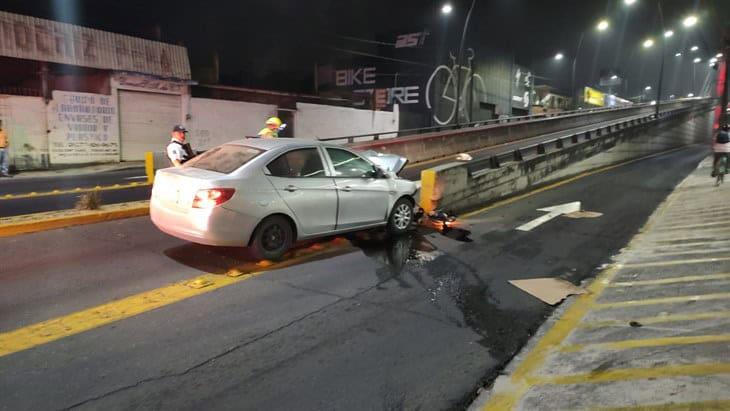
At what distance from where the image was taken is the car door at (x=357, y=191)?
691 cm

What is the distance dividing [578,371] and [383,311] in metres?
1.92

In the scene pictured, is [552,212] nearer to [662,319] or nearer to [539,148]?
[539,148]

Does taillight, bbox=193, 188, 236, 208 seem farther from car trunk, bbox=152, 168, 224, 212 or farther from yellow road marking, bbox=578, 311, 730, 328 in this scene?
yellow road marking, bbox=578, 311, 730, 328

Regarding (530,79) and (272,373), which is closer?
(272,373)

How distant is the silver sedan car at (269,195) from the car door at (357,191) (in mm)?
14

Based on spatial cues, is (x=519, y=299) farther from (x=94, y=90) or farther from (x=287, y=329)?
(x=94, y=90)

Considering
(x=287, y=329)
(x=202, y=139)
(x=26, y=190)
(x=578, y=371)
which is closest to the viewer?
(x=578, y=371)

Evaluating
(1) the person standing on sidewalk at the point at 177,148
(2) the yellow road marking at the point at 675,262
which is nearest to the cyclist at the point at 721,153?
(2) the yellow road marking at the point at 675,262

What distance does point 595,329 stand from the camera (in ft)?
14.6

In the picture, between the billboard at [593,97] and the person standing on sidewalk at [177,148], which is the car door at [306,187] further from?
the billboard at [593,97]

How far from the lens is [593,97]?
63406mm

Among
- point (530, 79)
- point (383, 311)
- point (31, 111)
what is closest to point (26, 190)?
point (31, 111)

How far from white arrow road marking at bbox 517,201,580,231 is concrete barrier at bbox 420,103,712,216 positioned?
1.50m

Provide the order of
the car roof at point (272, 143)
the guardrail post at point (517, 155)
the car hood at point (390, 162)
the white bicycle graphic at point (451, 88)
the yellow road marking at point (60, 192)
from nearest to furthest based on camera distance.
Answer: the car roof at point (272, 143), the yellow road marking at point (60, 192), the car hood at point (390, 162), the guardrail post at point (517, 155), the white bicycle graphic at point (451, 88)
